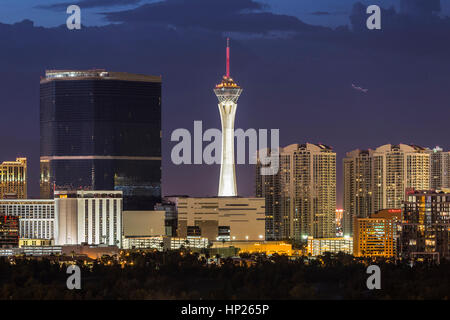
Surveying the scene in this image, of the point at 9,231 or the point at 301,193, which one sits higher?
the point at 301,193

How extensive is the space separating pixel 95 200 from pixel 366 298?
60.6m

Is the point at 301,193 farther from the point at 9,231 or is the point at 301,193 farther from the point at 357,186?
the point at 9,231

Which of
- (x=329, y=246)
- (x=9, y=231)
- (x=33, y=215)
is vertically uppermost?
(x=33, y=215)

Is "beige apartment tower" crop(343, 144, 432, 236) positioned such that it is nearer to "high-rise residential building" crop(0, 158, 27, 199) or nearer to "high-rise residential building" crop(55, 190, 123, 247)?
"high-rise residential building" crop(55, 190, 123, 247)

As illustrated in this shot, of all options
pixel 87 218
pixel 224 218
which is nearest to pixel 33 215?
pixel 87 218

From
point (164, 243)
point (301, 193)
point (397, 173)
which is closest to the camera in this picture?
point (164, 243)

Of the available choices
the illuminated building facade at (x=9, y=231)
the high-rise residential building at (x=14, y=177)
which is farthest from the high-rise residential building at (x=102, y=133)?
the illuminated building facade at (x=9, y=231)

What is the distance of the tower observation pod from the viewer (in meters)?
126

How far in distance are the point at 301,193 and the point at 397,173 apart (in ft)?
29.8

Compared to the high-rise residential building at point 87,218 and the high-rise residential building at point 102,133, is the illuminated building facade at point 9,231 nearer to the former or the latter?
the high-rise residential building at point 87,218

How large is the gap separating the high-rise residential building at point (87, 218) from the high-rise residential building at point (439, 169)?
29.4 metres

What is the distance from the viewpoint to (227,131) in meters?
126

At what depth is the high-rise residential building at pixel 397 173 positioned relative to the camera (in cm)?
12975

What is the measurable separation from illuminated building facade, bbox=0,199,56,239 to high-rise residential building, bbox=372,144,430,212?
29.7 m
